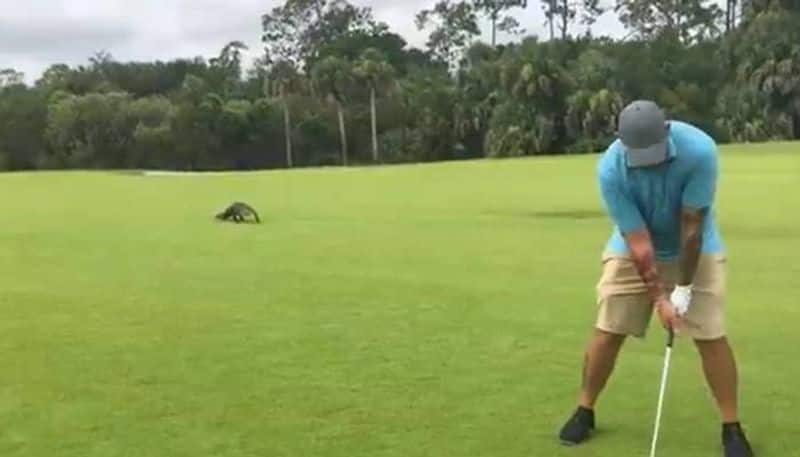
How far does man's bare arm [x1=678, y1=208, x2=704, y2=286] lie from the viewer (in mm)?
5502

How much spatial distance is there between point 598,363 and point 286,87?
6825 centimetres

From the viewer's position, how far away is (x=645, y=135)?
5.32 m

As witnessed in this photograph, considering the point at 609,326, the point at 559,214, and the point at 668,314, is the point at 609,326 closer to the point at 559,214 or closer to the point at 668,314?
the point at 668,314

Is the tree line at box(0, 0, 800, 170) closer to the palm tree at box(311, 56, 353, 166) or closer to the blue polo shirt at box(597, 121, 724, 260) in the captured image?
the palm tree at box(311, 56, 353, 166)

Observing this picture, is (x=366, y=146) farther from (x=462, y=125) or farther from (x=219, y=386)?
(x=219, y=386)

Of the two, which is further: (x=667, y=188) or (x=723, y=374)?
(x=723, y=374)

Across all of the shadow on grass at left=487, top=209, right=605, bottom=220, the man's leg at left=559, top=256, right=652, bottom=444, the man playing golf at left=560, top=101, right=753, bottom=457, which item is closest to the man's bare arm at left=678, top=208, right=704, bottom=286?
the man playing golf at left=560, top=101, right=753, bottom=457

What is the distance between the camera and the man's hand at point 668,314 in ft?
18.0

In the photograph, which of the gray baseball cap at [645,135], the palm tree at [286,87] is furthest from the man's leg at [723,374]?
the palm tree at [286,87]

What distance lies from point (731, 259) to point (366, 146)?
57346 mm

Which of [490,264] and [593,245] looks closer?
[490,264]

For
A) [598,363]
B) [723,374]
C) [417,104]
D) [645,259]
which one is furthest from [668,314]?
[417,104]


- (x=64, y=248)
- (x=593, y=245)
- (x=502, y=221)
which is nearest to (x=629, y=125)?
(x=593, y=245)

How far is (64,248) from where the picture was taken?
16.1 meters
